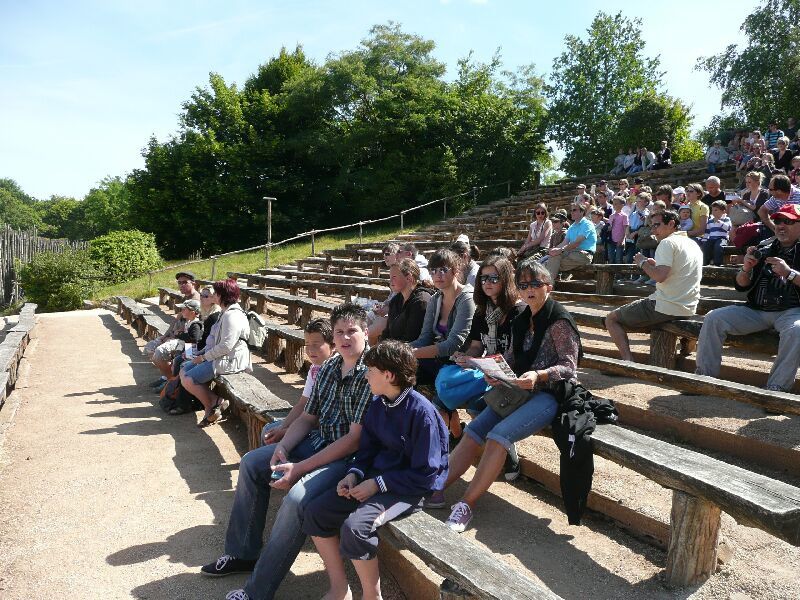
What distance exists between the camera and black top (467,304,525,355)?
3.87 m

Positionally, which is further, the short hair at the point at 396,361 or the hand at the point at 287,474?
the hand at the point at 287,474

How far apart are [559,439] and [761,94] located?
2569cm

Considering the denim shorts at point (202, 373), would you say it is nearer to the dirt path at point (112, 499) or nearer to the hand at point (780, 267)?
the dirt path at point (112, 499)

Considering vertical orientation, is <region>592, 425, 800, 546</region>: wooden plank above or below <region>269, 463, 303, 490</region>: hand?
above

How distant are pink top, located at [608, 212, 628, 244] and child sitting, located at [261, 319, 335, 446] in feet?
23.4

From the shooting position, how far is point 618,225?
32.2ft

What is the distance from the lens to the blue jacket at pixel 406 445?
288 cm

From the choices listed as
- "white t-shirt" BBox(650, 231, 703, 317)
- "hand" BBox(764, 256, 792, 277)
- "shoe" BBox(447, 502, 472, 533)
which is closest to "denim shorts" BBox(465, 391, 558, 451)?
"shoe" BBox(447, 502, 472, 533)

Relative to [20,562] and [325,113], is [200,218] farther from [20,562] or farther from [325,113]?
[20,562]

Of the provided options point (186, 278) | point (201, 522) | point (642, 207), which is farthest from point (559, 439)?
point (642, 207)

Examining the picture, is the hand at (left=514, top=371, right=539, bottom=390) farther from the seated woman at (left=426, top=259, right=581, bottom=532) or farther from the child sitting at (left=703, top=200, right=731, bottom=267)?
the child sitting at (left=703, top=200, right=731, bottom=267)

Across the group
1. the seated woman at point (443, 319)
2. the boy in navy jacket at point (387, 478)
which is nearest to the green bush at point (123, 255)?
the seated woman at point (443, 319)

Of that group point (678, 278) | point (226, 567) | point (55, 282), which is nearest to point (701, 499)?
point (226, 567)

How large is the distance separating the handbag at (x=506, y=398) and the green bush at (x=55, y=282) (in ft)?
62.5
